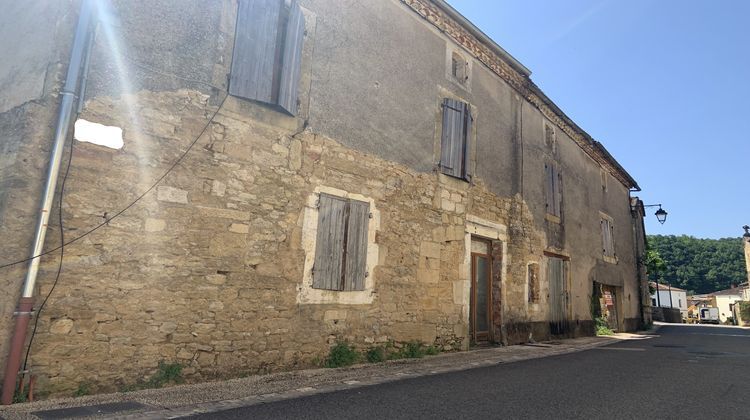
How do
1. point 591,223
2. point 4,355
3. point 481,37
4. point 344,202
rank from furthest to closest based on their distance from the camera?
point 591,223
point 481,37
point 344,202
point 4,355

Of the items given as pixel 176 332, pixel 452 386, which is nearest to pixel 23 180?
pixel 176 332

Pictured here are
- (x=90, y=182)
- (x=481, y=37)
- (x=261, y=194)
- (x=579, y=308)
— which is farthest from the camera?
(x=579, y=308)

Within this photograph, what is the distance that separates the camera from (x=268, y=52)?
19.6ft

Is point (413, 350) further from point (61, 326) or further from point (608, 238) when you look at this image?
point (608, 238)

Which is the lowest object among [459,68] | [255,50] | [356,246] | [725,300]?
[356,246]

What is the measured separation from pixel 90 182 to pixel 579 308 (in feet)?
41.4

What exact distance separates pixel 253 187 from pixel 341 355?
2663mm

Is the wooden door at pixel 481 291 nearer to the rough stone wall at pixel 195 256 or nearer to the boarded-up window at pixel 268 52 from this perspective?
the rough stone wall at pixel 195 256

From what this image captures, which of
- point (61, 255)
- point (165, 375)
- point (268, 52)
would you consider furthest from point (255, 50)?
point (165, 375)

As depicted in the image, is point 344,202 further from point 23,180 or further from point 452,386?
point 23,180

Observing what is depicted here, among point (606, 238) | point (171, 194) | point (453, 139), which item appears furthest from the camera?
point (606, 238)

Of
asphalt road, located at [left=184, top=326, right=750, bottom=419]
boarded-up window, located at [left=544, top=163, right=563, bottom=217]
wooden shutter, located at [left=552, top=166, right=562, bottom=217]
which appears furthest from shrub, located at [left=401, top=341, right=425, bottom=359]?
wooden shutter, located at [left=552, top=166, right=562, bottom=217]

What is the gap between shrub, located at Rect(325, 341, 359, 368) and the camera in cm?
615

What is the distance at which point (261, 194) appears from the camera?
5641 mm
